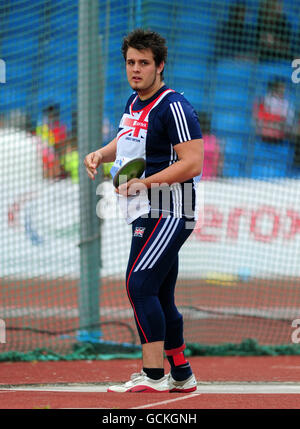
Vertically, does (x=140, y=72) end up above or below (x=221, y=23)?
below

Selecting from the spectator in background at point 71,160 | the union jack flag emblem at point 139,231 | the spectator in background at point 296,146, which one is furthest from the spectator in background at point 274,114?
the union jack flag emblem at point 139,231

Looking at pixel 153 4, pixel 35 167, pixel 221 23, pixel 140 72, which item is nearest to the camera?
pixel 140 72

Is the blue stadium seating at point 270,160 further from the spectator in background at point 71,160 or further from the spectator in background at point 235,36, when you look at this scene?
the spectator in background at point 71,160

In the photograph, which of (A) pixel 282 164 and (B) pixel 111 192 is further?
(A) pixel 282 164

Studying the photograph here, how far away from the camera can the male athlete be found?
4516mm

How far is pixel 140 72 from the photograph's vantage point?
461 cm

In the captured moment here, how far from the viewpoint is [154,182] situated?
4.51 meters

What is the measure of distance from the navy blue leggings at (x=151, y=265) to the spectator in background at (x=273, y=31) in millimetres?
4925

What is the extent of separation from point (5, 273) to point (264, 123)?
12.8ft

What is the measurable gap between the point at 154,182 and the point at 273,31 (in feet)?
16.6

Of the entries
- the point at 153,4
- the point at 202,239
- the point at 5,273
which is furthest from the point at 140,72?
the point at 202,239

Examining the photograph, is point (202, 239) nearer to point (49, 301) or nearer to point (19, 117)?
point (49, 301)

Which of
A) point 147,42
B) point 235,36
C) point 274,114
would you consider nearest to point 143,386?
point 147,42

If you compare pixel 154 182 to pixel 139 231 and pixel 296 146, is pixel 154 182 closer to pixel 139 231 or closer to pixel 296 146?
pixel 139 231
